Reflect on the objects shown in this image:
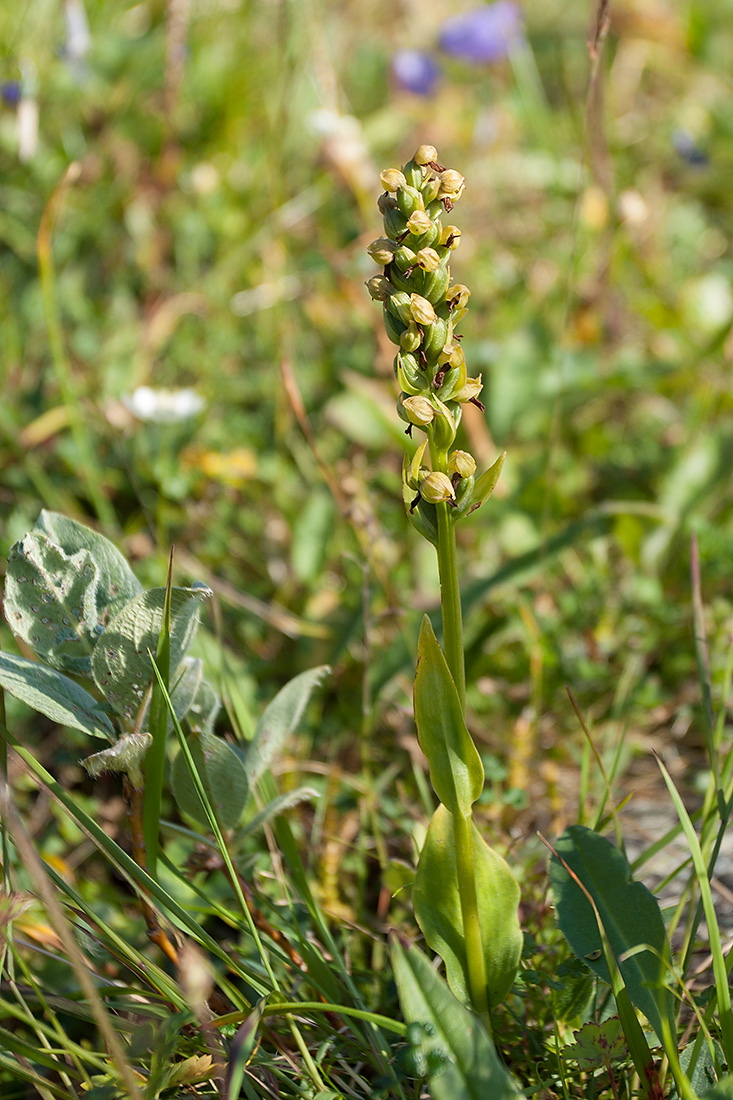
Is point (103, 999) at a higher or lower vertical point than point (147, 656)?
lower

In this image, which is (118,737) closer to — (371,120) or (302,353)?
(302,353)

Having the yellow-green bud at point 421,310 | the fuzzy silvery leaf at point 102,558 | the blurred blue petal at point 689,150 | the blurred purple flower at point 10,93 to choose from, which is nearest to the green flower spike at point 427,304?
the yellow-green bud at point 421,310

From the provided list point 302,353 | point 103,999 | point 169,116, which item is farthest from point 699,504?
point 169,116

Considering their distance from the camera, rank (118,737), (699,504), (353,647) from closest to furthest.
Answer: (118,737), (353,647), (699,504)

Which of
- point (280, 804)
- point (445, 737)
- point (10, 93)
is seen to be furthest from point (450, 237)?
point (10, 93)

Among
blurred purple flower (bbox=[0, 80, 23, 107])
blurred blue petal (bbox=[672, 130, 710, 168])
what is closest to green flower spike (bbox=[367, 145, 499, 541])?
blurred purple flower (bbox=[0, 80, 23, 107])

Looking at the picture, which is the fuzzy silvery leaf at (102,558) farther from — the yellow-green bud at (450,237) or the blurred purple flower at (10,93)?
the blurred purple flower at (10,93)

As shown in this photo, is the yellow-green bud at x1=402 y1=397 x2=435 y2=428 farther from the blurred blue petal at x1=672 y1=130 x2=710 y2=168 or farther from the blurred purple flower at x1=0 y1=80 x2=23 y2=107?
the blurred blue petal at x1=672 y1=130 x2=710 y2=168
